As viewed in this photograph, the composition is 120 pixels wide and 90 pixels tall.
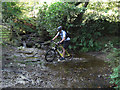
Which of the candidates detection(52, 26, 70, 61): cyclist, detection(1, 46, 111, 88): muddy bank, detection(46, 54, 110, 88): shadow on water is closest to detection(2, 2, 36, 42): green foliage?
detection(52, 26, 70, 61): cyclist

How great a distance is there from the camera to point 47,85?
17.0 feet

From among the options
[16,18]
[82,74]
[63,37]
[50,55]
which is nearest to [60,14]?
[63,37]

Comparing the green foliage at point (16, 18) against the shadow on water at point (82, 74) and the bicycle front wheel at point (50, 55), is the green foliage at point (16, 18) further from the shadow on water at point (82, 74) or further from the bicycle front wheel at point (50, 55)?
the shadow on water at point (82, 74)

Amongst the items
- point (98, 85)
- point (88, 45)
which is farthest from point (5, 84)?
point (88, 45)

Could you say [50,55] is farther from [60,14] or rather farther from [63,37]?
[60,14]

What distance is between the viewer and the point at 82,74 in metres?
6.49

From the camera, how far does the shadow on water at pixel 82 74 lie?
17.8 feet

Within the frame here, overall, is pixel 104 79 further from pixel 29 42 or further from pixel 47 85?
pixel 29 42

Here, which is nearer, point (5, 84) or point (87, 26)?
point (5, 84)

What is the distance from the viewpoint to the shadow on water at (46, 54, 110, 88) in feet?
17.8

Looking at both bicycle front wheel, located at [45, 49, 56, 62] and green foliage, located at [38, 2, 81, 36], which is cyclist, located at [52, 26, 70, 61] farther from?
green foliage, located at [38, 2, 81, 36]

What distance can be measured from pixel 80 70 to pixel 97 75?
0.97 m

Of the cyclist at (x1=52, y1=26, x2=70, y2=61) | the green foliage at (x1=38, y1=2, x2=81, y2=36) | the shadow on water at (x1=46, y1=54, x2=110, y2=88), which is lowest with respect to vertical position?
the shadow on water at (x1=46, y1=54, x2=110, y2=88)

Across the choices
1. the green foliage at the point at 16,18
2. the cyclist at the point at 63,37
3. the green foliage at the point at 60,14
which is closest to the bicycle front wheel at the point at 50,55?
the cyclist at the point at 63,37
